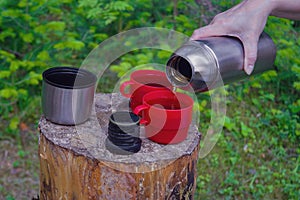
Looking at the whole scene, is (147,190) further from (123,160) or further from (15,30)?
(15,30)

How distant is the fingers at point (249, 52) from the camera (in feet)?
7.39

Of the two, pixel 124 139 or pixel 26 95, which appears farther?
pixel 26 95

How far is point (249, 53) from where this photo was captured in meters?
2.26

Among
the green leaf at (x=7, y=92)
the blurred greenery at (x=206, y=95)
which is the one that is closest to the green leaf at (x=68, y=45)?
the blurred greenery at (x=206, y=95)

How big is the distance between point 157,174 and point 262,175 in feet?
5.58

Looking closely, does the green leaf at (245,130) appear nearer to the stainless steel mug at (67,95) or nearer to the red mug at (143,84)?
the red mug at (143,84)

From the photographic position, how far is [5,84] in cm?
371

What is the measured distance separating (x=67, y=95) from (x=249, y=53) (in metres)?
0.89

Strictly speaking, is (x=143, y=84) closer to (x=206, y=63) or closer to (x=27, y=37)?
(x=206, y=63)

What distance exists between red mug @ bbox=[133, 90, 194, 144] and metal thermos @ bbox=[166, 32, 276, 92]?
0.08m

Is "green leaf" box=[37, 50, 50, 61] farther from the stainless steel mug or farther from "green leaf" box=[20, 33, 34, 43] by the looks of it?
the stainless steel mug

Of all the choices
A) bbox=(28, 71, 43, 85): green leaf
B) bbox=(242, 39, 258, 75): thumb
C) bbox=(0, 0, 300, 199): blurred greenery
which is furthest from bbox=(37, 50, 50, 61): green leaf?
bbox=(242, 39, 258, 75): thumb

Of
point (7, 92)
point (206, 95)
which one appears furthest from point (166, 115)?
point (206, 95)

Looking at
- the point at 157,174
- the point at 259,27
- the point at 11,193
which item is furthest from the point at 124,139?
the point at 11,193
